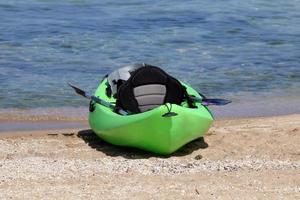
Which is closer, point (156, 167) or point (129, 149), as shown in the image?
point (156, 167)

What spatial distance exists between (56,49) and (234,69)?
11.8 feet

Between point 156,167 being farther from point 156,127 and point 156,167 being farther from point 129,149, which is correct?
point 129,149

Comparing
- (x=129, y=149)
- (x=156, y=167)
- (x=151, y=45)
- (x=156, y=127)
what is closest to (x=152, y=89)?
(x=129, y=149)

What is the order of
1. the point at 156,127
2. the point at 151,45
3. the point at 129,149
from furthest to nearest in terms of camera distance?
the point at 151,45, the point at 129,149, the point at 156,127

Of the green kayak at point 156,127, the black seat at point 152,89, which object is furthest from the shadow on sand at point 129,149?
the black seat at point 152,89

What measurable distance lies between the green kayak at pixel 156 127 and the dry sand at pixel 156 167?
0.17 meters

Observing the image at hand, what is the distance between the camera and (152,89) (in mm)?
9367

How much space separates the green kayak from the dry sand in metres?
0.17

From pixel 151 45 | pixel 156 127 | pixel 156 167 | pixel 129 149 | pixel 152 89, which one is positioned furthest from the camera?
pixel 151 45

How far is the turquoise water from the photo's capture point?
12.8 meters

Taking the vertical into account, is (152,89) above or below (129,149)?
above

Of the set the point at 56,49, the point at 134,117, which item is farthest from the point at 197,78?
the point at 134,117

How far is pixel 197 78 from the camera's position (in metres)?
13.4

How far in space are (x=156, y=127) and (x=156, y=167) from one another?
1.74 feet
